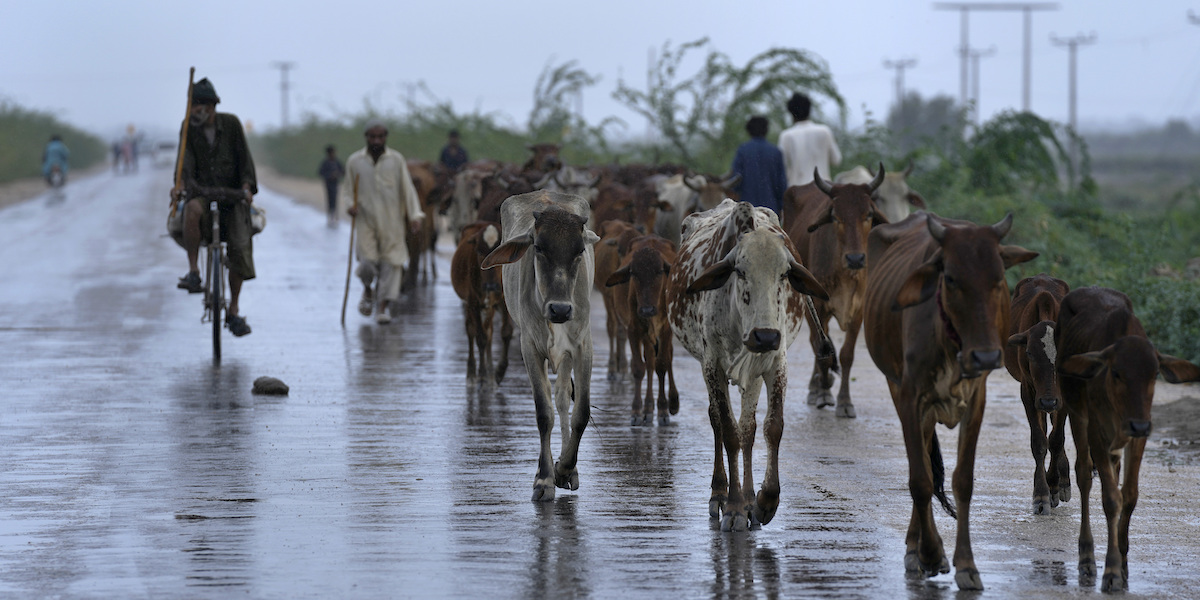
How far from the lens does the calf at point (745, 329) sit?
7.11 metres

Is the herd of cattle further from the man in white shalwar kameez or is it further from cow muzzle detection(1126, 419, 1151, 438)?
the man in white shalwar kameez

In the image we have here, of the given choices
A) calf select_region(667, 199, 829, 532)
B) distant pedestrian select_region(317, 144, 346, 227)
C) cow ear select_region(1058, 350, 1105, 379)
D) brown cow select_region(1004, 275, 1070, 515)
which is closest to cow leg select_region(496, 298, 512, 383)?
calf select_region(667, 199, 829, 532)

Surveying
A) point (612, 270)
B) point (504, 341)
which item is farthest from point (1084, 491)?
point (504, 341)

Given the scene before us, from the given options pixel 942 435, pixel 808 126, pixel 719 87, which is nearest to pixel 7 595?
pixel 942 435

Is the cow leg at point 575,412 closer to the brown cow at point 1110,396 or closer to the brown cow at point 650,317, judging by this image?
the brown cow at point 650,317

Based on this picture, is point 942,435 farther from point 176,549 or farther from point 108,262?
point 108,262

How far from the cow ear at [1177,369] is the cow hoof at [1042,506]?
1461 millimetres

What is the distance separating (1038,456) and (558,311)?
2.82m

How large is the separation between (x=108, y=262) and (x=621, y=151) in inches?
604

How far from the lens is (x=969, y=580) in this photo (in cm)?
622

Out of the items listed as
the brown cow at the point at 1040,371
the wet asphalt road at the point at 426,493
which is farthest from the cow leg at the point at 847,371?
the brown cow at the point at 1040,371

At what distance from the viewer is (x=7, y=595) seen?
5.95 metres

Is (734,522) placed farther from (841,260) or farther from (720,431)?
(841,260)

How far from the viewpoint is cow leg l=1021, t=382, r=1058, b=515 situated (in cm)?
782
